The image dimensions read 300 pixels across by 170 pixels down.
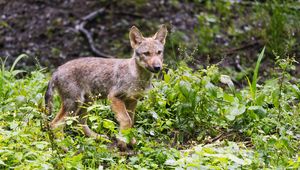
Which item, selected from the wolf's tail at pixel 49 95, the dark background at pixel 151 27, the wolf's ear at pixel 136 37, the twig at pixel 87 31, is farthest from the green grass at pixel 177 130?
the twig at pixel 87 31

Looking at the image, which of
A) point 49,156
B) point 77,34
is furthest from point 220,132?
point 77,34

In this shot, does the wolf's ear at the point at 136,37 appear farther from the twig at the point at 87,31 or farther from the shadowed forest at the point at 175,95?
the twig at the point at 87,31

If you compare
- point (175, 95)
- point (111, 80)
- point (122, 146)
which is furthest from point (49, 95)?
point (175, 95)

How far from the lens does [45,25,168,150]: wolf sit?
301 inches

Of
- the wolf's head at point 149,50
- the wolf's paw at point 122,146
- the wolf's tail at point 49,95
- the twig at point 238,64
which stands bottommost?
Result: the wolf's paw at point 122,146

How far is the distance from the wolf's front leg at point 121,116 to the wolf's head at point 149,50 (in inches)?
20.3

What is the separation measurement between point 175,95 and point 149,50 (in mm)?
605

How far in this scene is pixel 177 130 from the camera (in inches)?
300

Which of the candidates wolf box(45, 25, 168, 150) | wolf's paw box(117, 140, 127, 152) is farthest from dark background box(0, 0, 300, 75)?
wolf's paw box(117, 140, 127, 152)

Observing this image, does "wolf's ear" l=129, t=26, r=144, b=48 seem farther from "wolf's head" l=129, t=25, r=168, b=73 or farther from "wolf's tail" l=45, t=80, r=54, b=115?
"wolf's tail" l=45, t=80, r=54, b=115

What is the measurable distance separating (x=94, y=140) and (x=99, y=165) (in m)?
0.47

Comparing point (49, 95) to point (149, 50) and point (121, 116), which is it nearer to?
point (121, 116)

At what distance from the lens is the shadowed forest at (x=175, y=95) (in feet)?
20.4

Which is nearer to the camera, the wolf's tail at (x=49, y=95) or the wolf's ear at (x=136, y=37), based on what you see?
the wolf's tail at (x=49, y=95)
